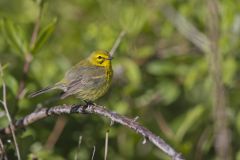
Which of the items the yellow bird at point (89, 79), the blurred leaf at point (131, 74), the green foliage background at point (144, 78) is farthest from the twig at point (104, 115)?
the blurred leaf at point (131, 74)

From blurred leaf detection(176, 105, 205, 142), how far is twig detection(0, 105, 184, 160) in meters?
1.99

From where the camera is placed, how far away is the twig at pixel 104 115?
314 centimetres

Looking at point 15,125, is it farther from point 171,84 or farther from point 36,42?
point 171,84

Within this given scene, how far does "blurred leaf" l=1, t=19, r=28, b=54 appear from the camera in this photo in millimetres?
5195

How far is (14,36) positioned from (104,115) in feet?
5.97

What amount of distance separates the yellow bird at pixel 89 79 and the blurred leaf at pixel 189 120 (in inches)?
34.5

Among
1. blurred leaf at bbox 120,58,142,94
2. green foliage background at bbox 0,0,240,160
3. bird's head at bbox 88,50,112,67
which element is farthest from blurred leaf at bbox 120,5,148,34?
bird's head at bbox 88,50,112,67

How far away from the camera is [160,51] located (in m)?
6.83

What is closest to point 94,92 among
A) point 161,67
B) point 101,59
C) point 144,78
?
point 101,59

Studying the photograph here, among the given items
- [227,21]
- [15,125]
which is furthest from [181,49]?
[15,125]

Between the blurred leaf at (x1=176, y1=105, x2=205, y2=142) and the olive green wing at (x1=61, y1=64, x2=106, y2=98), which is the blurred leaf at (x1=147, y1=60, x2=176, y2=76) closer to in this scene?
the blurred leaf at (x1=176, y1=105, x2=205, y2=142)

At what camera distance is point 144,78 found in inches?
275

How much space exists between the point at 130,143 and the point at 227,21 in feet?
5.07

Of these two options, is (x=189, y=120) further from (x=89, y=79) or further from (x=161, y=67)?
(x=89, y=79)
